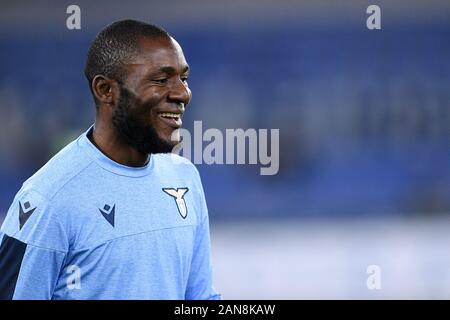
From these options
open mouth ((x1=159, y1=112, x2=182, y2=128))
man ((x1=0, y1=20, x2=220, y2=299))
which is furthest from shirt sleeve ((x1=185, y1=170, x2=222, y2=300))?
open mouth ((x1=159, y1=112, x2=182, y2=128))

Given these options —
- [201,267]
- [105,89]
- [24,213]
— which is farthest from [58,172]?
[201,267]

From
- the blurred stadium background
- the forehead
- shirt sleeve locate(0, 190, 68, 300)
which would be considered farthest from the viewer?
the blurred stadium background

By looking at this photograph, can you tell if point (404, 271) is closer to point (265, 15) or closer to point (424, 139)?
point (424, 139)

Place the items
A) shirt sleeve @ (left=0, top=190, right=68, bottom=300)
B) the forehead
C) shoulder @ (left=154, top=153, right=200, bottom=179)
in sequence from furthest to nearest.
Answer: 1. shoulder @ (left=154, top=153, right=200, bottom=179)
2. the forehead
3. shirt sleeve @ (left=0, top=190, right=68, bottom=300)

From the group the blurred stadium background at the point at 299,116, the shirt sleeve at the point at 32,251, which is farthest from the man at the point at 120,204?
the blurred stadium background at the point at 299,116

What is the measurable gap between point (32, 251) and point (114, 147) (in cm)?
29

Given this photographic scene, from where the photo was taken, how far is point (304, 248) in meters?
3.75

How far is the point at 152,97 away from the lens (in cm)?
145

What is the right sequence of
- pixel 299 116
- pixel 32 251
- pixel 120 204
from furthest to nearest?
pixel 299 116
pixel 120 204
pixel 32 251

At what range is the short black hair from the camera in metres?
1.45

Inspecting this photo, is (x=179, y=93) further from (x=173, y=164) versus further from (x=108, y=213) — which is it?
(x=108, y=213)

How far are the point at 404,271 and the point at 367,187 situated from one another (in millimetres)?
539

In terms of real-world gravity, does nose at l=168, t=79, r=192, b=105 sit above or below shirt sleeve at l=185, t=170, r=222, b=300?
above

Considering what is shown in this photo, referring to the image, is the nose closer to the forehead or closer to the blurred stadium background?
the forehead
